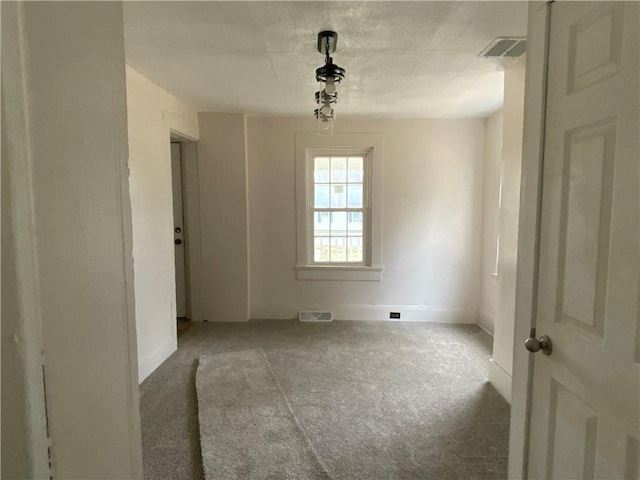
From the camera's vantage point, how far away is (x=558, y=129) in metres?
1.12

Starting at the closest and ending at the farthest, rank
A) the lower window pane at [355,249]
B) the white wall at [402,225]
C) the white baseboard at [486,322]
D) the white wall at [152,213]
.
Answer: the white wall at [152,213] < the white baseboard at [486,322] < the white wall at [402,225] < the lower window pane at [355,249]

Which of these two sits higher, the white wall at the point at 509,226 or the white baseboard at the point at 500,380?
the white wall at the point at 509,226

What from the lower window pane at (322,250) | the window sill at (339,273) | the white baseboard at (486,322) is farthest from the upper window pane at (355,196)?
the white baseboard at (486,322)

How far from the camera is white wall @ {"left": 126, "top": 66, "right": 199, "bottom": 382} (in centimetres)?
265

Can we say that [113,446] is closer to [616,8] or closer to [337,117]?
[616,8]

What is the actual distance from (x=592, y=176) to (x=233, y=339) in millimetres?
3326

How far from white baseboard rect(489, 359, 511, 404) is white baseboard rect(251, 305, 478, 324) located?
1.42 m

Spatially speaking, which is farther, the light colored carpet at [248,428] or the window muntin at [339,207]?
the window muntin at [339,207]

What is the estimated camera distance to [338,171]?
4172mm

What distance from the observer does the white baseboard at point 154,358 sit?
2.74 meters

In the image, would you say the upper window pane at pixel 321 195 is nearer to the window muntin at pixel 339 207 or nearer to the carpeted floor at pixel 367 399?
the window muntin at pixel 339 207

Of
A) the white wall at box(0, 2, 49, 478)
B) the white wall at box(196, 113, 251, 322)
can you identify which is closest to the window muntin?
the white wall at box(196, 113, 251, 322)

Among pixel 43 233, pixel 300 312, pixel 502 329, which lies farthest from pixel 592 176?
pixel 300 312

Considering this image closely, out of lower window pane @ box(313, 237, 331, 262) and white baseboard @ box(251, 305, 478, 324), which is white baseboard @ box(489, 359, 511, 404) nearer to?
white baseboard @ box(251, 305, 478, 324)
